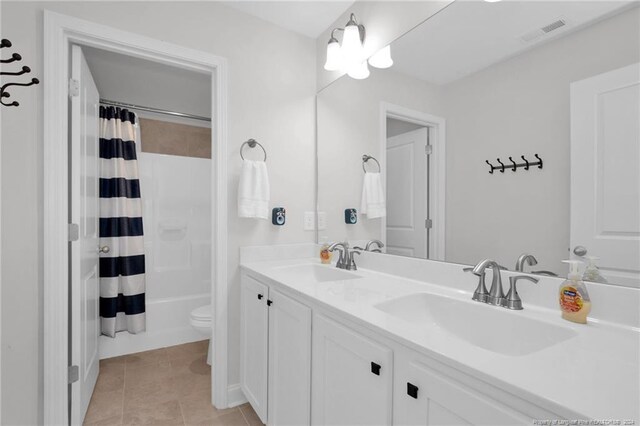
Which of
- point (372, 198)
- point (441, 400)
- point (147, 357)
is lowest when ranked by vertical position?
point (147, 357)

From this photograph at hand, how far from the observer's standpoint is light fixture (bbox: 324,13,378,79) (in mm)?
1754

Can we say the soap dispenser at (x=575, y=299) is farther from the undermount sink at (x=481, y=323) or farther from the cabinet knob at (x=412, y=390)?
the cabinet knob at (x=412, y=390)

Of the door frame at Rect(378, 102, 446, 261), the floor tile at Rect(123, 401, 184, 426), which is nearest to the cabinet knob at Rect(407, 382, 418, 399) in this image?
the door frame at Rect(378, 102, 446, 261)

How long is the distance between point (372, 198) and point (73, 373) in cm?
177

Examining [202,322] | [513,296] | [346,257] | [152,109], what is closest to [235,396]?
[202,322]

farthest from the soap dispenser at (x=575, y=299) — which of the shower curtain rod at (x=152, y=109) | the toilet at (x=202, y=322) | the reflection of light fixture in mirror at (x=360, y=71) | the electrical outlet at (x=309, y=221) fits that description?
the shower curtain rod at (x=152, y=109)

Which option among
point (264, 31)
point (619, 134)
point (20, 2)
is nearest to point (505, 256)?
point (619, 134)

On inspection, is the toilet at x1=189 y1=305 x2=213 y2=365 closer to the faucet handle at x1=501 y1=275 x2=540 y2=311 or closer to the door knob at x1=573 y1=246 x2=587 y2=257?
the faucet handle at x1=501 y1=275 x2=540 y2=311

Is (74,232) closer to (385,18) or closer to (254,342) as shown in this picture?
(254,342)

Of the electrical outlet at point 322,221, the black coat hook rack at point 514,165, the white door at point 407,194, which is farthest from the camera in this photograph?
the electrical outlet at point 322,221

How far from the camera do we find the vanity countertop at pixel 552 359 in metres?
0.51

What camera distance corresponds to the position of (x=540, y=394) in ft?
1.73

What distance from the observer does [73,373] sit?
5.14 feet

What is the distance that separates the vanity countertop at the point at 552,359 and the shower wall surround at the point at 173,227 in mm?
2191
